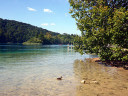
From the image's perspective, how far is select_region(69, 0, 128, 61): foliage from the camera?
53.3 ft

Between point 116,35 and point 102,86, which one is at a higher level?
point 116,35

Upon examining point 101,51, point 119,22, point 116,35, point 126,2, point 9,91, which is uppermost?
point 126,2

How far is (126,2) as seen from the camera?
2073 centimetres

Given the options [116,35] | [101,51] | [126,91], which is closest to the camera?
[126,91]

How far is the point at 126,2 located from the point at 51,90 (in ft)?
58.8

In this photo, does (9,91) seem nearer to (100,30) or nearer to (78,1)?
(100,30)

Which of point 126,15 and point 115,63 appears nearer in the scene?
point 126,15

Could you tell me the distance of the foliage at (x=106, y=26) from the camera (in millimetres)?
16250

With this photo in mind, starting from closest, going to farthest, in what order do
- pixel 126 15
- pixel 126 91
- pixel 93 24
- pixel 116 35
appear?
pixel 126 91 → pixel 126 15 → pixel 116 35 → pixel 93 24

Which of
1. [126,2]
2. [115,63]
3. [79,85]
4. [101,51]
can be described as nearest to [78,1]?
[126,2]

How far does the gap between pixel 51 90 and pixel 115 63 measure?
1544cm

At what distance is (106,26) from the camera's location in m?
17.8

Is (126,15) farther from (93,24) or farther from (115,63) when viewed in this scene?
(115,63)

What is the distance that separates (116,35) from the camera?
54.1 feet
